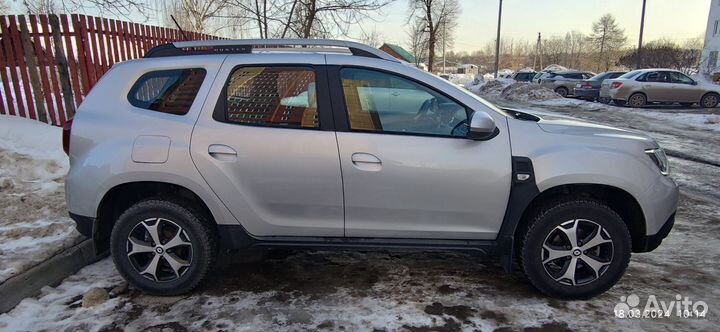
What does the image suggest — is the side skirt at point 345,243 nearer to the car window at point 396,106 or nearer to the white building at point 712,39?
the car window at point 396,106

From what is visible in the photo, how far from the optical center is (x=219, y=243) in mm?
3361

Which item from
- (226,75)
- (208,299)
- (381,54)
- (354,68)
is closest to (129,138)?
(226,75)

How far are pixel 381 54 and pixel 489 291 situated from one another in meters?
1.93

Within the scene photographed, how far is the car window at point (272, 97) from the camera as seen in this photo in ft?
10.5

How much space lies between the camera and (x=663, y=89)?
1836 cm

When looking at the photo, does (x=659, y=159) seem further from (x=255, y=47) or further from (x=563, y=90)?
(x=563, y=90)

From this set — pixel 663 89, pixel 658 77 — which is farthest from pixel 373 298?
pixel 658 77

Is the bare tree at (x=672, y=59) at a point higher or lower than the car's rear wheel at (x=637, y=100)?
higher

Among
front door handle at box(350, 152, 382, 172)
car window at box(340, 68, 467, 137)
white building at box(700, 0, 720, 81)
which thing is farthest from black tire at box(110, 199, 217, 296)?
white building at box(700, 0, 720, 81)

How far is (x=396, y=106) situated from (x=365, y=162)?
1.61ft

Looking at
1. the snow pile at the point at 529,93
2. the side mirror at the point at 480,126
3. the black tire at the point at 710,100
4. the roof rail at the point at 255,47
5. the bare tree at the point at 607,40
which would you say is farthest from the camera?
the bare tree at the point at 607,40

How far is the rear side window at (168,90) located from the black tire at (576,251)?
2545 mm

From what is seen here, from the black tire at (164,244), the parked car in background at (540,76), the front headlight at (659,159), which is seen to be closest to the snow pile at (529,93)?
the parked car in background at (540,76)

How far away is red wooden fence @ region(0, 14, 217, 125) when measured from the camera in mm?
6773
